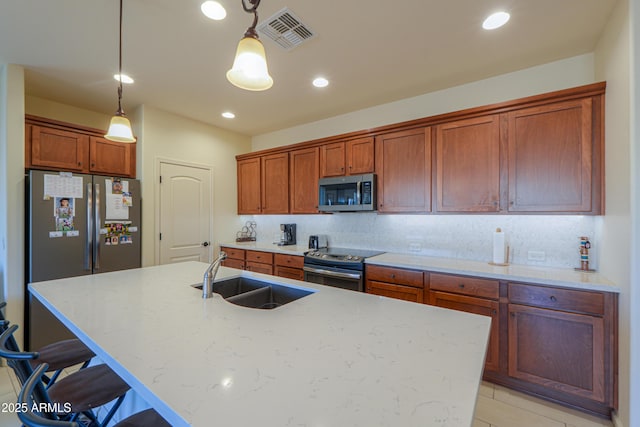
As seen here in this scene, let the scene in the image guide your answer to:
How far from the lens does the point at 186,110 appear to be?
11.8ft

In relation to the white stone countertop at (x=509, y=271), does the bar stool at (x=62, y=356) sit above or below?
below

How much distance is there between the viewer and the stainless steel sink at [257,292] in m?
1.75

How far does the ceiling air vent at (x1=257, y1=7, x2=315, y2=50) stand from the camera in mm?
1909

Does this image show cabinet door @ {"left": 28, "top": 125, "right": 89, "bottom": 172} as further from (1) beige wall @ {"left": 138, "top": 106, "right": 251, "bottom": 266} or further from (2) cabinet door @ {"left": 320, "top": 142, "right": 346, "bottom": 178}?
(2) cabinet door @ {"left": 320, "top": 142, "right": 346, "bottom": 178}

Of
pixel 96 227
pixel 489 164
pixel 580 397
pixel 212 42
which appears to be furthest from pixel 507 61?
pixel 96 227

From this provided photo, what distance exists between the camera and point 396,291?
Answer: 2.68 metres

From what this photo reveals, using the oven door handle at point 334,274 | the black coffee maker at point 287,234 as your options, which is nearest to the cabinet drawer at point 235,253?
the black coffee maker at point 287,234

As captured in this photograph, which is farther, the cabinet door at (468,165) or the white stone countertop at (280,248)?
the white stone countertop at (280,248)

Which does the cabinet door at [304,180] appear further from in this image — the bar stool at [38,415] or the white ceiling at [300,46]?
the bar stool at [38,415]

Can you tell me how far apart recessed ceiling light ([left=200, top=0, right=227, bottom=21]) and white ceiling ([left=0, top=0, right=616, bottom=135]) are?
38 millimetres

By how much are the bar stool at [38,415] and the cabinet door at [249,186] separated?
3340 millimetres

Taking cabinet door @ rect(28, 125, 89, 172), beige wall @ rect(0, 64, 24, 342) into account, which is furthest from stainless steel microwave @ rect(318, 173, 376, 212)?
beige wall @ rect(0, 64, 24, 342)

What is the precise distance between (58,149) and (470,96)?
433 centimetres

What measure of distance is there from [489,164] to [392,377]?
91.2 inches
